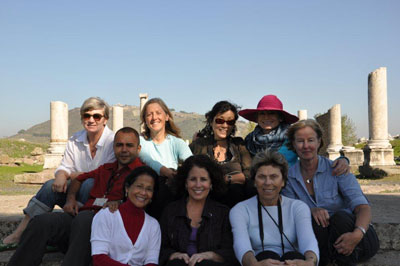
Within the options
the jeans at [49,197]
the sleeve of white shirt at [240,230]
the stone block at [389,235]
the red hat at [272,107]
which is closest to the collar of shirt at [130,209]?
the jeans at [49,197]

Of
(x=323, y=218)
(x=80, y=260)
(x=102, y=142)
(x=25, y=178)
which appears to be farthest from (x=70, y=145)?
(x=25, y=178)

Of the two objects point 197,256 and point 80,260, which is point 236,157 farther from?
point 80,260

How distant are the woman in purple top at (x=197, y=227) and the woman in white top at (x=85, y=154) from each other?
3.42ft

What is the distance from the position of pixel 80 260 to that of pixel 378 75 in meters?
15.7

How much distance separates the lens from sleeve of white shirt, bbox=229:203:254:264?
291 centimetres

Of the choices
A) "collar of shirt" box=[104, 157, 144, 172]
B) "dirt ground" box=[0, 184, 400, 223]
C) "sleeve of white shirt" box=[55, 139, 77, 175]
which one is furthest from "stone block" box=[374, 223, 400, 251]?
"sleeve of white shirt" box=[55, 139, 77, 175]

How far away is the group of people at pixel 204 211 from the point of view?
3.05m

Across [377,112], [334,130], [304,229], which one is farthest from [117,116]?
[304,229]

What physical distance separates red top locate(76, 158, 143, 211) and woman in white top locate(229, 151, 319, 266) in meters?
1.15

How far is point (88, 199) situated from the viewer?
3.78m

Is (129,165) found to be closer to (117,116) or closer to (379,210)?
(379,210)

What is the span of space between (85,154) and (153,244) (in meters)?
1.47

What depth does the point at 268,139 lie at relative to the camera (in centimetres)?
404

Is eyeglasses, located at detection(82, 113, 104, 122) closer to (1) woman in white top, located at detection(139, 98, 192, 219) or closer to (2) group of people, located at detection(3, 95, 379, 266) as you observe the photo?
(2) group of people, located at detection(3, 95, 379, 266)
